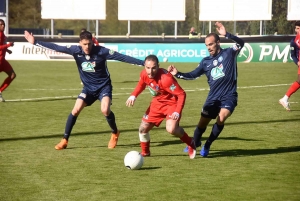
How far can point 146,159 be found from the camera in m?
9.43

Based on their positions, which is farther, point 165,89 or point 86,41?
point 86,41

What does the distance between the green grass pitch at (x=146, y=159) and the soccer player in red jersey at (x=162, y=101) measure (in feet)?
1.26

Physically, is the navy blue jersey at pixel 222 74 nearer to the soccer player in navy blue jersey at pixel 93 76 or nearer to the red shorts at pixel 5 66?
the soccer player in navy blue jersey at pixel 93 76

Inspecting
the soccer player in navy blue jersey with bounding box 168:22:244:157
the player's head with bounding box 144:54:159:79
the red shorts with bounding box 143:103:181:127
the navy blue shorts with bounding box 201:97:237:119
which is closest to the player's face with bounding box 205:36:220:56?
the soccer player in navy blue jersey with bounding box 168:22:244:157

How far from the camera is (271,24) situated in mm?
44156

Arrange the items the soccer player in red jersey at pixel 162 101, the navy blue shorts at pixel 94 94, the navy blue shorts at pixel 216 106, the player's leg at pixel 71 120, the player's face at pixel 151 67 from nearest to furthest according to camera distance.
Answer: the player's face at pixel 151 67, the soccer player in red jersey at pixel 162 101, the navy blue shorts at pixel 216 106, the player's leg at pixel 71 120, the navy blue shorts at pixel 94 94

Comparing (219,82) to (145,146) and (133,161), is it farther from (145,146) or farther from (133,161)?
(133,161)

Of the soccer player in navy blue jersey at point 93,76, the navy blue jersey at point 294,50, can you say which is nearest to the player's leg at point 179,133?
the soccer player in navy blue jersey at point 93,76

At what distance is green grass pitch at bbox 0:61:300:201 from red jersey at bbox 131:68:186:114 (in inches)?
35.5

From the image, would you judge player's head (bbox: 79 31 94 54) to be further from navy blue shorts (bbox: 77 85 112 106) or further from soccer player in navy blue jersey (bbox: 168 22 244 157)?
soccer player in navy blue jersey (bbox: 168 22 244 157)

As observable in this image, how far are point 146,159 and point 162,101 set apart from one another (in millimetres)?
935

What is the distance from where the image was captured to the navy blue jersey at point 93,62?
1049 cm

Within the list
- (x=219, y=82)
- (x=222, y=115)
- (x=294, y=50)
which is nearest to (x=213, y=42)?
(x=219, y=82)

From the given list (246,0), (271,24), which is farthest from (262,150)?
(271,24)
